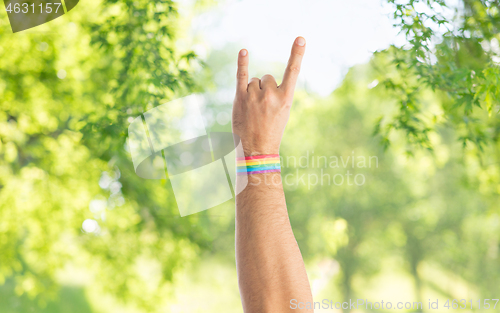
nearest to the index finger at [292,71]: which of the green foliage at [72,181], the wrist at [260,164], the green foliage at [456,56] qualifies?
the wrist at [260,164]

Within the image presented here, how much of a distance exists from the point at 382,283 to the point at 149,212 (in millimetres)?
Result: 7982

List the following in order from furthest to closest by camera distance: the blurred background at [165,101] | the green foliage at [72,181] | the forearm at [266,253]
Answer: the green foliage at [72,181] → the blurred background at [165,101] → the forearm at [266,253]

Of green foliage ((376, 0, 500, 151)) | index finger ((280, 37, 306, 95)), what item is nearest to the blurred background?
green foliage ((376, 0, 500, 151))

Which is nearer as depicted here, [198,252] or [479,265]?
[198,252]

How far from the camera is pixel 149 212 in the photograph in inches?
117

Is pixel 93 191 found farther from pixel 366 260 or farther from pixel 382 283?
pixel 382 283

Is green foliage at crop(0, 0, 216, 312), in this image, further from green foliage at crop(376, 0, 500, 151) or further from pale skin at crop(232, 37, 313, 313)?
pale skin at crop(232, 37, 313, 313)

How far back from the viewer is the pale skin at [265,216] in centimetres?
55

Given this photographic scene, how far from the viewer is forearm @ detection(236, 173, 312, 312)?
21.6 inches

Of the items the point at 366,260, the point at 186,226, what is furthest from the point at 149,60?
the point at 366,260

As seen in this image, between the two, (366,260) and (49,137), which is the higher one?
(49,137)

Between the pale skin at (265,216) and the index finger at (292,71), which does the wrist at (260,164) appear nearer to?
the pale skin at (265,216)

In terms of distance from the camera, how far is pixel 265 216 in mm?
574

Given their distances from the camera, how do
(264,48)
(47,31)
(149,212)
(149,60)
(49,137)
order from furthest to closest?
1. (264,48)
2. (149,212)
3. (49,137)
4. (47,31)
5. (149,60)
